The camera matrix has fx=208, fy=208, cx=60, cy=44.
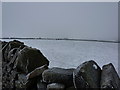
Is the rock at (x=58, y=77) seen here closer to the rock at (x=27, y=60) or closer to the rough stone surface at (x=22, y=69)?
the rough stone surface at (x=22, y=69)

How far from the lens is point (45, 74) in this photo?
170 centimetres

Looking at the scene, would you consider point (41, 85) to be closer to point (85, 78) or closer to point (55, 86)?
point (55, 86)

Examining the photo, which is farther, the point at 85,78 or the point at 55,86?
the point at 55,86

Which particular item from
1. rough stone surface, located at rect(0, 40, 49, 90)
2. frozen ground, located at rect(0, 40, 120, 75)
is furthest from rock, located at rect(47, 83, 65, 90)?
frozen ground, located at rect(0, 40, 120, 75)

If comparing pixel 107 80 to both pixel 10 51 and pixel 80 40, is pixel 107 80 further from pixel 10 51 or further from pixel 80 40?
pixel 80 40

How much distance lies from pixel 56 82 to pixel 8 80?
0.79 meters

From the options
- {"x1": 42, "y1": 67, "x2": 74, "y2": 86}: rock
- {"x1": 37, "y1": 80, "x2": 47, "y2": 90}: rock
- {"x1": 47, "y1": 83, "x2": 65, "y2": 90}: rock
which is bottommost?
{"x1": 37, "y1": 80, "x2": 47, "y2": 90}: rock

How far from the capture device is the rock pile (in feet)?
4.94

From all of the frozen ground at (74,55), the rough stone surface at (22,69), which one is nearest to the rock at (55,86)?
the rough stone surface at (22,69)

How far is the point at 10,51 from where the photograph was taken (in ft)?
8.10

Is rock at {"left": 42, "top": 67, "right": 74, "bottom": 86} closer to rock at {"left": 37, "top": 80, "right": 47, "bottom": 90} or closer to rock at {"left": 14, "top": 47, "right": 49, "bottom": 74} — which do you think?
rock at {"left": 37, "top": 80, "right": 47, "bottom": 90}

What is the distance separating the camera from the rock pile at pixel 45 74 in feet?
4.94

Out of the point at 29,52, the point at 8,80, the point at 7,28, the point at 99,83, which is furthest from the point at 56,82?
the point at 7,28

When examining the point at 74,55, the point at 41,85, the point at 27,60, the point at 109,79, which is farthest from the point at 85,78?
the point at 74,55
